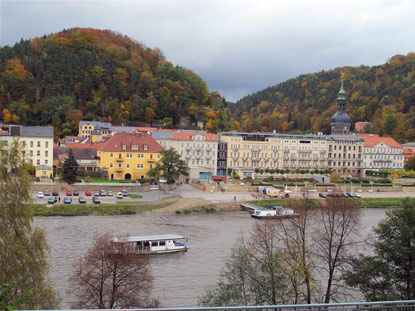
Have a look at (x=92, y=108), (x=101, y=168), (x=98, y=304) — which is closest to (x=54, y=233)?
(x=98, y=304)

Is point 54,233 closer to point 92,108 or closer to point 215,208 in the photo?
point 215,208

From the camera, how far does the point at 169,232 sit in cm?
2989

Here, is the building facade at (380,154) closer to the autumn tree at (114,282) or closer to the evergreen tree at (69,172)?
the evergreen tree at (69,172)

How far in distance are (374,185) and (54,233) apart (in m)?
42.2

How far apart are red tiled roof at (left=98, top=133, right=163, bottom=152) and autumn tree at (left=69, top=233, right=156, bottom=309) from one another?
3364cm

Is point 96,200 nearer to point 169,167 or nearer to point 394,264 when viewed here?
point 169,167

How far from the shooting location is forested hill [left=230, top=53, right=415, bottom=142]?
306 ft

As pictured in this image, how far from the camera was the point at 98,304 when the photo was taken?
1488cm

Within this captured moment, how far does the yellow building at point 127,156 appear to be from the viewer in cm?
4959

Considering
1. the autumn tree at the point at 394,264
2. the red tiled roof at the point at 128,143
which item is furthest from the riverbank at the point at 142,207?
the autumn tree at the point at 394,264

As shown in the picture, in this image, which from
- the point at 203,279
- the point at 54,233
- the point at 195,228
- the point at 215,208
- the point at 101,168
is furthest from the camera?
the point at 101,168

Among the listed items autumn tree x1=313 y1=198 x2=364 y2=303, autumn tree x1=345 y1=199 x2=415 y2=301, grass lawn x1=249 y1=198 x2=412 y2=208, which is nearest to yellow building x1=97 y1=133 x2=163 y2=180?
grass lawn x1=249 y1=198 x2=412 y2=208

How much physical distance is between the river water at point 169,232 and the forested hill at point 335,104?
59.4m

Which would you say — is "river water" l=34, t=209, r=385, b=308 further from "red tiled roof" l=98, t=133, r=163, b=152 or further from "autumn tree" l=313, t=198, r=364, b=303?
"red tiled roof" l=98, t=133, r=163, b=152
